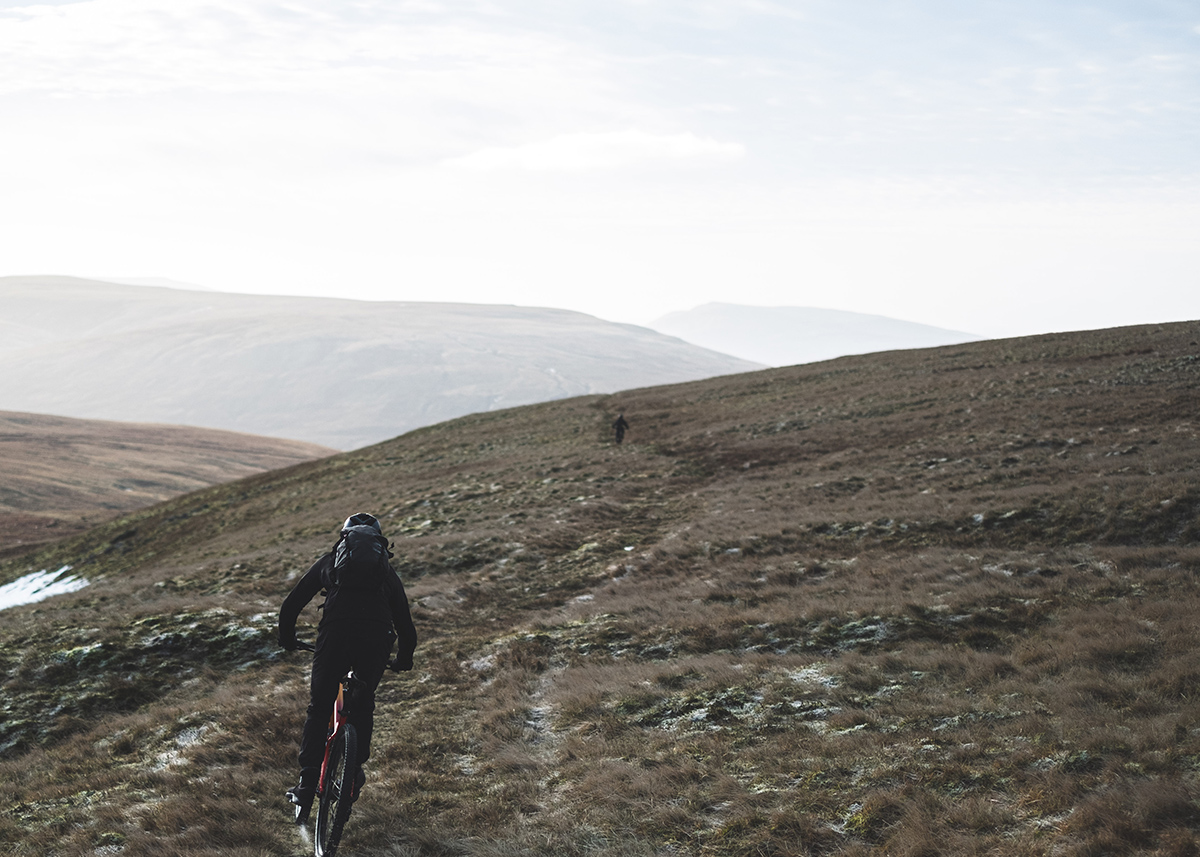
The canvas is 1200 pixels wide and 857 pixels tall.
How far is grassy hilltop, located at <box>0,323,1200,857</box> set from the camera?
23.4ft

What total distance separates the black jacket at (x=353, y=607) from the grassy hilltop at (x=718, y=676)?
1878 mm

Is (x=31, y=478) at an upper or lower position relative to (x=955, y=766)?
lower

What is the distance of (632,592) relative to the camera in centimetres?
1695

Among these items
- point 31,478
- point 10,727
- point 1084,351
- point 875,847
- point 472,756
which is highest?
point 1084,351

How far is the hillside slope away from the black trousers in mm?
58603

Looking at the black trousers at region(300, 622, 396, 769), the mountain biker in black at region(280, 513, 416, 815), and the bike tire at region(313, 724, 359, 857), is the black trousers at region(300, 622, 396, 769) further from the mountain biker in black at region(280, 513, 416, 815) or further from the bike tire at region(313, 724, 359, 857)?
the bike tire at region(313, 724, 359, 857)

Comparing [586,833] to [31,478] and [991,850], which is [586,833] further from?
[31,478]

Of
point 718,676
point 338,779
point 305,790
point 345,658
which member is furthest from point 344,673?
point 718,676

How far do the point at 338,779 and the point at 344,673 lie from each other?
952 mm

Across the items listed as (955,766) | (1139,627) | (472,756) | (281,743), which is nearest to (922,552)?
(1139,627)

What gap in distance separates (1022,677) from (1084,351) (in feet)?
151

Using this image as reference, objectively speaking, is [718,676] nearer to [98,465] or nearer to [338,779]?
[338,779]

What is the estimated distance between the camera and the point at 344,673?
7.43 m

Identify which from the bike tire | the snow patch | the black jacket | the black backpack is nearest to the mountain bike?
the bike tire
